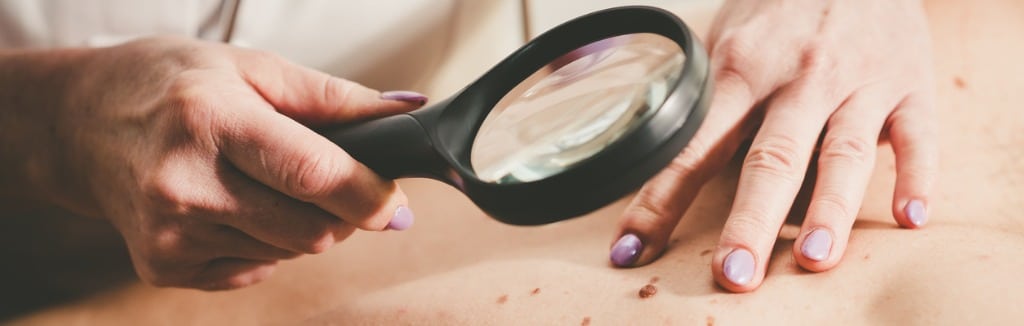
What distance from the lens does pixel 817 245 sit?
607mm

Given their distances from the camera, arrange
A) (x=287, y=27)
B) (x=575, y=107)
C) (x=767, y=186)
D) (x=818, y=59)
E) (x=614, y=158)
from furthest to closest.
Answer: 1. (x=287, y=27)
2. (x=818, y=59)
3. (x=767, y=186)
4. (x=575, y=107)
5. (x=614, y=158)

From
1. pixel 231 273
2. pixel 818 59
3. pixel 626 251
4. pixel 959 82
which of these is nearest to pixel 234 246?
pixel 231 273

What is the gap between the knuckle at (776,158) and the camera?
0.67m

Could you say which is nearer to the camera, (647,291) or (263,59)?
(647,291)

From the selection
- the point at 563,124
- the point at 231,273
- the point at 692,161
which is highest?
the point at 563,124

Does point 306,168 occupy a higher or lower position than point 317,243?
higher

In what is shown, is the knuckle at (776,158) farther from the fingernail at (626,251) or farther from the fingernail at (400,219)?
the fingernail at (400,219)

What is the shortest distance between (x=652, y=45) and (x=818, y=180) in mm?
228

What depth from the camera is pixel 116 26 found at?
936mm

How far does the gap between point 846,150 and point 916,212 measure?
0.25 ft

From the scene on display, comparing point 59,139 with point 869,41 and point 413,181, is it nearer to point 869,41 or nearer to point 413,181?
point 413,181

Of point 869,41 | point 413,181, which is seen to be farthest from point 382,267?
point 869,41

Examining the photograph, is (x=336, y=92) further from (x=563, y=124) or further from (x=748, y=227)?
(x=748, y=227)

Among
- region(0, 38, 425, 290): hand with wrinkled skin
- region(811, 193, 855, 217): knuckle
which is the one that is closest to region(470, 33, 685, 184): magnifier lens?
region(0, 38, 425, 290): hand with wrinkled skin
